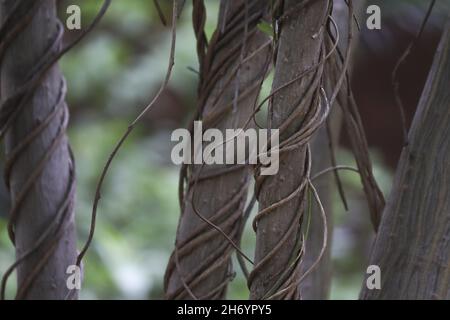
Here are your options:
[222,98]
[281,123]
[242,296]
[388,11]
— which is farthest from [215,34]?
[242,296]

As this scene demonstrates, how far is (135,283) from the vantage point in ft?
5.37

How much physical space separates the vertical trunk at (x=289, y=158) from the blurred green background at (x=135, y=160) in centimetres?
103

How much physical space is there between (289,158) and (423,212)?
0.33 feet

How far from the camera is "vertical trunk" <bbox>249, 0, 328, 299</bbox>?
0.43 m

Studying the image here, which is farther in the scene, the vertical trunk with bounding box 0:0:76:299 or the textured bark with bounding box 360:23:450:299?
the vertical trunk with bounding box 0:0:76:299

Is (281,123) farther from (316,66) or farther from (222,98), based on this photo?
(222,98)

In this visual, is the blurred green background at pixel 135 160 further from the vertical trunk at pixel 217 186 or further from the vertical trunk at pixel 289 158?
the vertical trunk at pixel 289 158

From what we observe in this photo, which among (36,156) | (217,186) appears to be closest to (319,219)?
(217,186)

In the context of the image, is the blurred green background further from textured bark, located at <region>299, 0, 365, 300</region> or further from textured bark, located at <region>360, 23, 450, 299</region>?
textured bark, located at <region>360, 23, 450, 299</region>

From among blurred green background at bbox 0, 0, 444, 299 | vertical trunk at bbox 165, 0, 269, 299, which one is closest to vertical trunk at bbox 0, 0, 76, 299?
vertical trunk at bbox 165, 0, 269, 299

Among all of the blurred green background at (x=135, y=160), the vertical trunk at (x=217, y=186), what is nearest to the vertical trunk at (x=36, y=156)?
the vertical trunk at (x=217, y=186)

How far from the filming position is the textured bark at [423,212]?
464mm

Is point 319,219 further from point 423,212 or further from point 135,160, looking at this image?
point 135,160

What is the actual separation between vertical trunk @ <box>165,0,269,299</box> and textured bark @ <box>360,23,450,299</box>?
0.45ft
